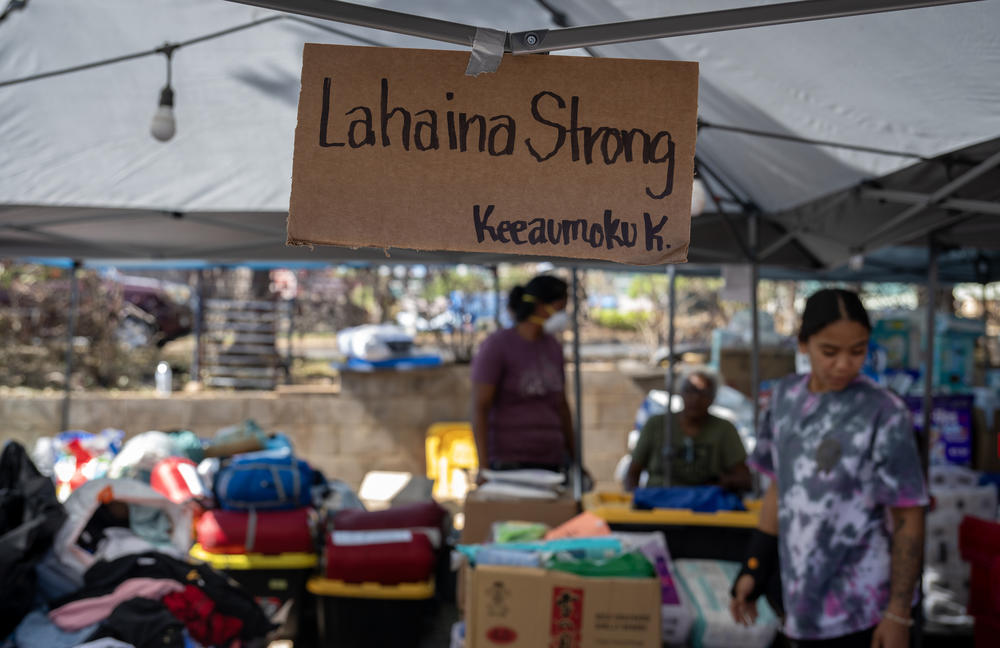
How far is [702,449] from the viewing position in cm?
391

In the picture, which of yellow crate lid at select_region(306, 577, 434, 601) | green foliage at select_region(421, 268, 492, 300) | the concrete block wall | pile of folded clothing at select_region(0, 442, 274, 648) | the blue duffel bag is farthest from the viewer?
green foliage at select_region(421, 268, 492, 300)

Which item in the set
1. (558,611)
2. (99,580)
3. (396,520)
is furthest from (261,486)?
(558,611)

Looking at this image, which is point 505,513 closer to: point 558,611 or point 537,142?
point 558,611

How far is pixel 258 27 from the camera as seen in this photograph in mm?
2691

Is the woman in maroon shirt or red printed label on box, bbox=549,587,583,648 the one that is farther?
the woman in maroon shirt

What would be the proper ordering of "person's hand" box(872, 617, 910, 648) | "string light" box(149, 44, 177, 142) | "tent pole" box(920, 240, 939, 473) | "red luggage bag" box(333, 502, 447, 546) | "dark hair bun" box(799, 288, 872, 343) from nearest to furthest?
"person's hand" box(872, 617, 910, 648), "dark hair bun" box(799, 288, 872, 343), "string light" box(149, 44, 177, 142), "tent pole" box(920, 240, 939, 473), "red luggage bag" box(333, 502, 447, 546)

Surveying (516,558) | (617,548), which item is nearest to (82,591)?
(516,558)

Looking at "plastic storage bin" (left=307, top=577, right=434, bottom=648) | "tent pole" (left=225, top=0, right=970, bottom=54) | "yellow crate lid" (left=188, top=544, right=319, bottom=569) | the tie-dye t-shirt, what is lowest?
"plastic storage bin" (left=307, top=577, right=434, bottom=648)

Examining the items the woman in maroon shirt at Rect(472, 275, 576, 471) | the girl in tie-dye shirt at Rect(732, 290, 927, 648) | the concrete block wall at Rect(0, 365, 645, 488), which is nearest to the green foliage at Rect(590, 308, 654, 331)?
the concrete block wall at Rect(0, 365, 645, 488)

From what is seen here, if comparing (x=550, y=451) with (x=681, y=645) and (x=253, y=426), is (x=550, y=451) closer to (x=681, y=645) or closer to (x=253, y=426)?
(x=681, y=645)

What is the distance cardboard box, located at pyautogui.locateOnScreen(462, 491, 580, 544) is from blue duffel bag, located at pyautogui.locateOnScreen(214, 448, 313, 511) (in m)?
1.14

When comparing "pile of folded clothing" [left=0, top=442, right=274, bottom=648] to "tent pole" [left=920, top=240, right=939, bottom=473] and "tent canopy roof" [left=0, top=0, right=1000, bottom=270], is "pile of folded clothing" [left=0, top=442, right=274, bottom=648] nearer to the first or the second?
"tent canopy roof" [left=0, top=0, right=1000, bottom=270]

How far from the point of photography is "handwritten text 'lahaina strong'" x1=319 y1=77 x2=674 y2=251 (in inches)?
48.1

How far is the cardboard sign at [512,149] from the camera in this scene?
3.98 feet
